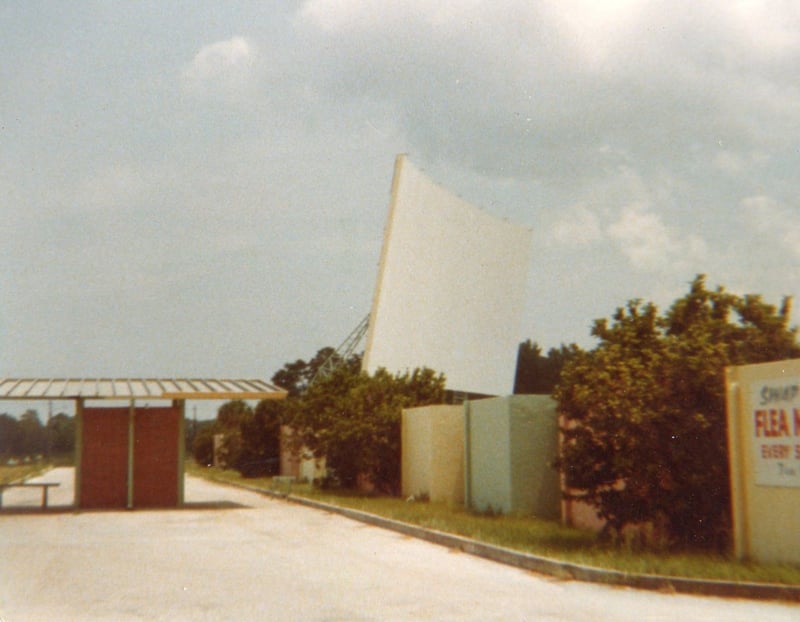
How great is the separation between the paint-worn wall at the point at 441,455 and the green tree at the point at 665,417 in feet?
28.9

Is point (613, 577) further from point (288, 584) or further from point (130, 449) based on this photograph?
point (130, 449)

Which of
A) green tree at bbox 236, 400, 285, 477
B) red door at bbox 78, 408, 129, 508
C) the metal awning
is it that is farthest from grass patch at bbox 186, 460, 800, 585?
green tree at bbox 236, 400, 285, 477

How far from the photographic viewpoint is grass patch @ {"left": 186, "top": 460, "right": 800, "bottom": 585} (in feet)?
33.1

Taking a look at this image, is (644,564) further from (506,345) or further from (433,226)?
(506,345)

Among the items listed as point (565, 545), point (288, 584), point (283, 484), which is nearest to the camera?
point (288, 584)

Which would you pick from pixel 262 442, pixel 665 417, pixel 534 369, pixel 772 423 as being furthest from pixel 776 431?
pixel 534 369

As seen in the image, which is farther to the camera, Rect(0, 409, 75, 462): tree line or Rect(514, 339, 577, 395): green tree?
Rect(0, 409, 75, 462): tree line

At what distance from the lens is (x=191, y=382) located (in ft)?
77.2

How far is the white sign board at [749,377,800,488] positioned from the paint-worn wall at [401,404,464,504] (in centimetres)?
1170

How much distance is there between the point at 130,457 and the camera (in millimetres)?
23047

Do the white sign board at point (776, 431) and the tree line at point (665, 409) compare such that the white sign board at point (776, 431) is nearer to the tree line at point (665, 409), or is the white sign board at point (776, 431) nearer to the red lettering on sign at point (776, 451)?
the red lettering on sign at point (776, 451)

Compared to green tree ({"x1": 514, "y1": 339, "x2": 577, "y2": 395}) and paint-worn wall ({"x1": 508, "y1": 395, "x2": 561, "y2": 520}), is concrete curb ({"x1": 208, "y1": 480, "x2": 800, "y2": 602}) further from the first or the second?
green tree ({"x1": 514, "y1": 339, "x2": 577, "y2": 395})

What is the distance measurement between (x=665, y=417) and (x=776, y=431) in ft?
5.58

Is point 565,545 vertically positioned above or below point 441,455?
below
